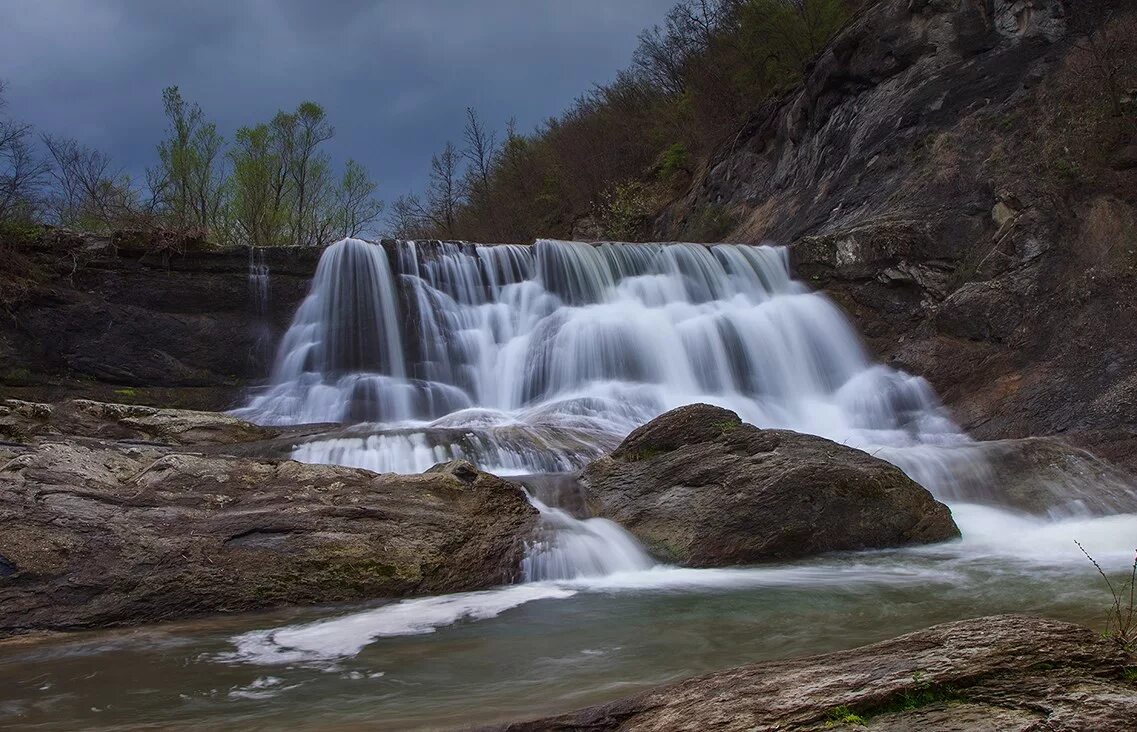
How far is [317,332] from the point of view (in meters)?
16.3

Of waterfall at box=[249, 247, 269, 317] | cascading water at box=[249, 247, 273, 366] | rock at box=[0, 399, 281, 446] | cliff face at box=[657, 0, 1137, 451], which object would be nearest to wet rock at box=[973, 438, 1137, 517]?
cliff face at box=[657, 0, 1137, 451]

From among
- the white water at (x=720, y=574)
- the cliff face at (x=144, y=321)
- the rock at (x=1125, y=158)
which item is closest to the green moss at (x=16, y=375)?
the cliff face at (x=144, y=321)

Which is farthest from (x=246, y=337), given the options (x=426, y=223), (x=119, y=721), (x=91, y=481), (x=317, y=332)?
(x=426, y=223)

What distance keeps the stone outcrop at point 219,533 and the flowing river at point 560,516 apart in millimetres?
352

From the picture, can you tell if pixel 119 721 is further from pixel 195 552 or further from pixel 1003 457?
pixel 1003 457

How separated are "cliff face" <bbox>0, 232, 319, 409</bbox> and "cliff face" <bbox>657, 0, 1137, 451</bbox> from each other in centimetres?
1273

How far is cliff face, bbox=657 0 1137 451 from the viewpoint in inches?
505

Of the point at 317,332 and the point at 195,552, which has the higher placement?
the point at 317,332

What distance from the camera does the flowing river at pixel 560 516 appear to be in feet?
15.7

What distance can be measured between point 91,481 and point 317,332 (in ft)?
31.0

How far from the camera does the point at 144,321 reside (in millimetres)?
15656

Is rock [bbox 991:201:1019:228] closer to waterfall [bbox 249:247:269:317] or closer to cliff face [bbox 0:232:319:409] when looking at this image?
cliff face [bbox 0:232:319:409]

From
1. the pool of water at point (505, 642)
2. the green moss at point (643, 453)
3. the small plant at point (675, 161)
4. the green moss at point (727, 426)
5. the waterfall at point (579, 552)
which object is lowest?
the pool of water at point (505, 642)

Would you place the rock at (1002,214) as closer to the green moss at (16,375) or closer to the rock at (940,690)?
the rock at (940,690)
